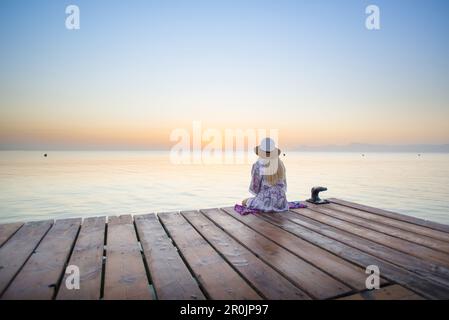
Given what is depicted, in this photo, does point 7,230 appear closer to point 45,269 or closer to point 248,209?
point 45,269

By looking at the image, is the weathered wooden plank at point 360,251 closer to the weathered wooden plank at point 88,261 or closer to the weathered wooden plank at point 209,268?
the weathered wooden plank at point 209,268

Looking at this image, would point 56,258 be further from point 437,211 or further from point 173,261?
point 437,211

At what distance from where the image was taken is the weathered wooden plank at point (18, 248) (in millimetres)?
3225

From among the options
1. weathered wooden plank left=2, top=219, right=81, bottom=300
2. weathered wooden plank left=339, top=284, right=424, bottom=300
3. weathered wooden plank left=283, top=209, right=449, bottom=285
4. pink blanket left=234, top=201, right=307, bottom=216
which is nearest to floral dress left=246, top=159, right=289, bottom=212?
pink blanket left=234, top=201, right=307, bottom=216

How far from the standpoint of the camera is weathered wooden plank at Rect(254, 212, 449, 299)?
9.51 ft

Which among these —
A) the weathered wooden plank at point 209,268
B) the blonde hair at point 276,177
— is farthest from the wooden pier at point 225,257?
the blonde hair at point 276,177

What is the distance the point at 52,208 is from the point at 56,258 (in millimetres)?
9453

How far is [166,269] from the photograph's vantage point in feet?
10.9

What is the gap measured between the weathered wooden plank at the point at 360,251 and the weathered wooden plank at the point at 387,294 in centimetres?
13

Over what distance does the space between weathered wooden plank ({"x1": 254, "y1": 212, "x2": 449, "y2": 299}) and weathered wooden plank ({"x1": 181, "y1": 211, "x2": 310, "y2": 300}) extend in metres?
1.21

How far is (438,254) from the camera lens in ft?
12.5

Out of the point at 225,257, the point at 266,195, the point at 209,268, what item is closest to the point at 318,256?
the point at 225,257

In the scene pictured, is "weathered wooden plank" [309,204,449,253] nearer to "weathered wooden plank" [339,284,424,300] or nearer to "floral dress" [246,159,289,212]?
"floral dress" [246,159,289,212]
